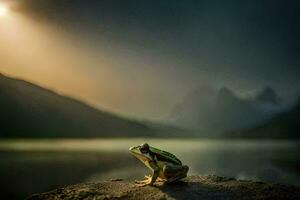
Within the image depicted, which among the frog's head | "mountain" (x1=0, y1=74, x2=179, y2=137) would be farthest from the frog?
"mountain" (x1=0, y1=74, x2=179, y2=137)

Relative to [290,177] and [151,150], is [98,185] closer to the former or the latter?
[151,150]

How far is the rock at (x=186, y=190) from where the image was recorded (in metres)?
4.24

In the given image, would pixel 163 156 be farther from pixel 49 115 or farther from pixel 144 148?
pixel 49 115

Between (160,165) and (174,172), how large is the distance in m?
0.15

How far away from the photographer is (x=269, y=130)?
52.3 meters

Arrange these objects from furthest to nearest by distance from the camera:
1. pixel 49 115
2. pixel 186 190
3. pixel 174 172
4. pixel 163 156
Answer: pixel 49 115, pixel 163 156, pixel 174 172, pixel 186 190

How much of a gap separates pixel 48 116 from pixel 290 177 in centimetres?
2172

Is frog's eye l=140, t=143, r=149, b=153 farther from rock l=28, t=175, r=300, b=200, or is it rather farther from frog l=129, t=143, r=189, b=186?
rock l=28, t=175, r=300, b=200

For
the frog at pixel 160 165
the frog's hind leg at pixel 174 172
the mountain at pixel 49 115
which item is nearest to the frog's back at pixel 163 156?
the frog at pixel 160 165

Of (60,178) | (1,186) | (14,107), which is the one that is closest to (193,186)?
(1,186)

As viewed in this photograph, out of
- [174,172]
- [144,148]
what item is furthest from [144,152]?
[174,172]

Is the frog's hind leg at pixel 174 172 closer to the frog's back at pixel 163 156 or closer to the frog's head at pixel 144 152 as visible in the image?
the frog's back at pixel 163 156

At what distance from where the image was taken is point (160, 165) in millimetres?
4512

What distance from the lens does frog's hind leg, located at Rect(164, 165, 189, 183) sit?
446 centimetres
